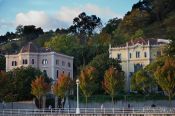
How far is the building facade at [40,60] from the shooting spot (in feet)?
339

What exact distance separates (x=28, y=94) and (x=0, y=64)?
2559 centimetres

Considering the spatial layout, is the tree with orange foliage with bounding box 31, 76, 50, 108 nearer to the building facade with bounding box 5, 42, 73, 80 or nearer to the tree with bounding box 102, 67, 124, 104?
the tree with bounding box 102, 67, 124, 104

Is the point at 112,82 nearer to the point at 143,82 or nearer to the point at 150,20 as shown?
the point at 143,82

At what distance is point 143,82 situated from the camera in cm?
8988

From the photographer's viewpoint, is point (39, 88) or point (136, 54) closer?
point (39, 88)

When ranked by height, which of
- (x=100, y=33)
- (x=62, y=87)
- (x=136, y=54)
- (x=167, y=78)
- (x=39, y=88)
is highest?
(x=100, y=33)

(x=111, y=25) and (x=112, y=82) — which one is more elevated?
(x=111, y=25)

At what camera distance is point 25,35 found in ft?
577

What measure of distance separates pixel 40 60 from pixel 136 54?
Result: 60.2 ft

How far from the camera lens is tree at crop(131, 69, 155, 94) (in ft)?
295

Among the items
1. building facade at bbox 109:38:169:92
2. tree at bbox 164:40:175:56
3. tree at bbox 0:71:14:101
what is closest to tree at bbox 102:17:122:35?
building facade at bbox 109:38:169:92

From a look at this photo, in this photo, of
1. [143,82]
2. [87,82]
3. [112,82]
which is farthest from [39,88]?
[143,82]

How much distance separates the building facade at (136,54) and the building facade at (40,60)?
10.7m

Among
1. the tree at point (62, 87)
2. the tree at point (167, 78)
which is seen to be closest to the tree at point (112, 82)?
the tree at point (62, 87)
